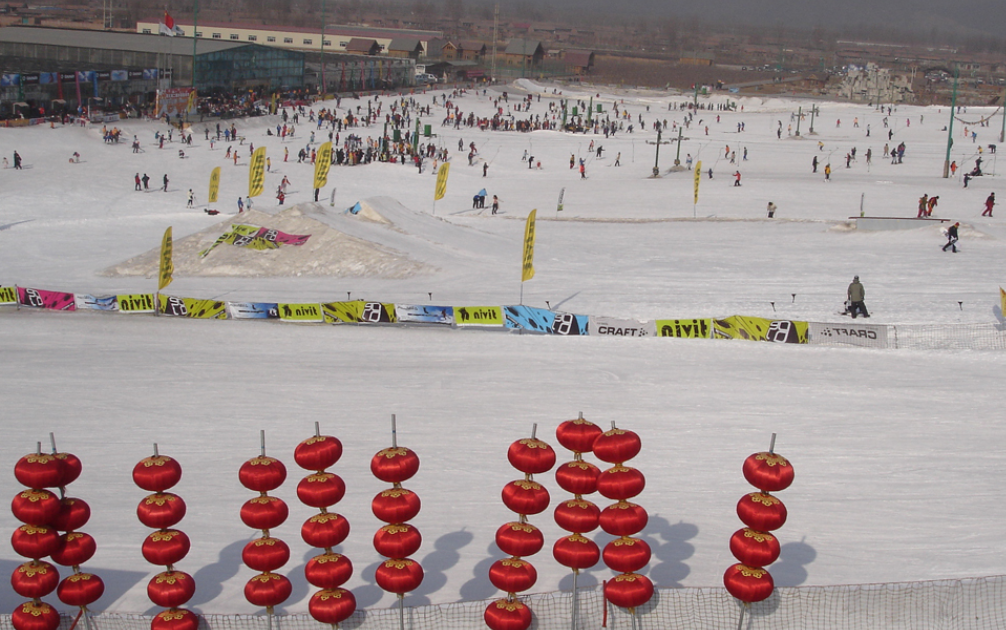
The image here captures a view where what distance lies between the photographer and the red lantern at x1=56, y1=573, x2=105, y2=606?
907cm

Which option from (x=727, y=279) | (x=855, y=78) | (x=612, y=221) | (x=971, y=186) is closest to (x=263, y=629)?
(x=727, y=279)

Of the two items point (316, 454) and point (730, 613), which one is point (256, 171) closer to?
point (316, 454)

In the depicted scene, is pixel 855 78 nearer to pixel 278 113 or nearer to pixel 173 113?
pixel 278 113

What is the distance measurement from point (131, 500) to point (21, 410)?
5.36m

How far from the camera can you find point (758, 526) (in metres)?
8.76

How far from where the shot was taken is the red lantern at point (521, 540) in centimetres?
916

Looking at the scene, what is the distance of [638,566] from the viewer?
921 cm

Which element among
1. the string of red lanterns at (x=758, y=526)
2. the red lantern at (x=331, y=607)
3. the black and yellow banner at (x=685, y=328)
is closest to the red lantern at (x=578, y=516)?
the string of red lanterns at (x=758, y=526)

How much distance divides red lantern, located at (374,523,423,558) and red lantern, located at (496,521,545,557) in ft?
2.87

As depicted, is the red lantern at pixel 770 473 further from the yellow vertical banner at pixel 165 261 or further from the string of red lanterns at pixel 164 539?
the yellow vertical banner at pixel 165 261

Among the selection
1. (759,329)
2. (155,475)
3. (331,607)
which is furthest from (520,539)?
(759,329)

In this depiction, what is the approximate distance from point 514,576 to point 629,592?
1171 mm

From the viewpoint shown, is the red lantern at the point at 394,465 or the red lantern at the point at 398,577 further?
the red lantern at the point at 398,577

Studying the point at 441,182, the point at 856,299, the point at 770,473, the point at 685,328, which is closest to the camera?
the point at 770,473
